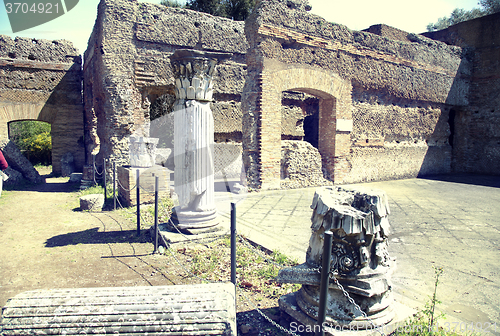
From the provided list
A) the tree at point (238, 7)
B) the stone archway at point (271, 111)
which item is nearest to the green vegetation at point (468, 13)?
the tree at point (238, 7)

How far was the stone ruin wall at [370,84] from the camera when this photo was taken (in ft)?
24.6

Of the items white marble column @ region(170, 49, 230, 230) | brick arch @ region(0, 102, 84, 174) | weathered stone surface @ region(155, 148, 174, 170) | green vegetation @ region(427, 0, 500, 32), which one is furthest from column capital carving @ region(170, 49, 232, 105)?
green vegetation @ region(427, 0, 500, 32)

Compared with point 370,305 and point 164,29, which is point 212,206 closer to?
point 370,305

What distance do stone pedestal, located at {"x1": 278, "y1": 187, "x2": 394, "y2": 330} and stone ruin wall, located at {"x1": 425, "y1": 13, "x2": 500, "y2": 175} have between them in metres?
11.7

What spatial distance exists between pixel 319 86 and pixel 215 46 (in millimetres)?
3938

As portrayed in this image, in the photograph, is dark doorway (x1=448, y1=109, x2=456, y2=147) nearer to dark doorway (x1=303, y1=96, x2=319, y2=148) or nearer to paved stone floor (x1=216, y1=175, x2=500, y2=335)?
paved stone floor (x1=216, y1=175, x2=500, y2=335)

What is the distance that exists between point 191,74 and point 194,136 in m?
0.84

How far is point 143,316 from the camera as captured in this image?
1678mm

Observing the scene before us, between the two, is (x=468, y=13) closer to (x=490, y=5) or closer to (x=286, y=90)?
(x=490, y=5)

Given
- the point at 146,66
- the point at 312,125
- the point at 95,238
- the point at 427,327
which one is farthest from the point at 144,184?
the point at 312,125

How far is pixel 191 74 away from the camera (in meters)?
4.22

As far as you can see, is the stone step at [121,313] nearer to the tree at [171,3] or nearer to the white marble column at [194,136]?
the white marble column at [194,136]

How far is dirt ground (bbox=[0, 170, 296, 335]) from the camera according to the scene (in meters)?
2.88

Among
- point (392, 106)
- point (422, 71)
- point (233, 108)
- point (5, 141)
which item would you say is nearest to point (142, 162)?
point (233, 108)
